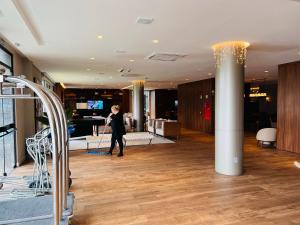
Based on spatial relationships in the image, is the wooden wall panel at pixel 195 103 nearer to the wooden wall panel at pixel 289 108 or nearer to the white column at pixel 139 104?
the white column at pixel 139 104

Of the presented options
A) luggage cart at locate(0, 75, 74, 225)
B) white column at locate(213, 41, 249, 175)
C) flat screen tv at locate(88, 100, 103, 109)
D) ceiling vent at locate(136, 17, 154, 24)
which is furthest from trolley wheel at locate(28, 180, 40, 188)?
flat screen tv at locate(88, 100, 103, 109)

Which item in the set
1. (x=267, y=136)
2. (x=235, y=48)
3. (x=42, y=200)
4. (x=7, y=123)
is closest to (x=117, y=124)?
(x=7, y=123)

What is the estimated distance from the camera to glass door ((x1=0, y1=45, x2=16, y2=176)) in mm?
5098

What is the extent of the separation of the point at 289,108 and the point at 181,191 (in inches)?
211

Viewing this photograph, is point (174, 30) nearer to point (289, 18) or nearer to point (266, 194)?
point (289, 18)

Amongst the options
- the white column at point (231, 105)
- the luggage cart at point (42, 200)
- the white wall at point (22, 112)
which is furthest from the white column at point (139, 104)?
the luggage cart at point (42, 200)

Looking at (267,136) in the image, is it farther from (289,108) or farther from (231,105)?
(231,105)

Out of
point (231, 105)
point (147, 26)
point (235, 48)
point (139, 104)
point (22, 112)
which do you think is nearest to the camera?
point (147, 26)

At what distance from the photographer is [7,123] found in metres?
5.41

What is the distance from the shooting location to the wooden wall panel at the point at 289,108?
730 cm

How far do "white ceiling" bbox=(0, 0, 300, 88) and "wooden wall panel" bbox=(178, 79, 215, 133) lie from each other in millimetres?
6236

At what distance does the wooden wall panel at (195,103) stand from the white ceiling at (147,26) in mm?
6236

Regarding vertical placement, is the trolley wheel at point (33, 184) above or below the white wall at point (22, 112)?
below

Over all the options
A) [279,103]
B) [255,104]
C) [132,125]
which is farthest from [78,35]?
[255,104]
